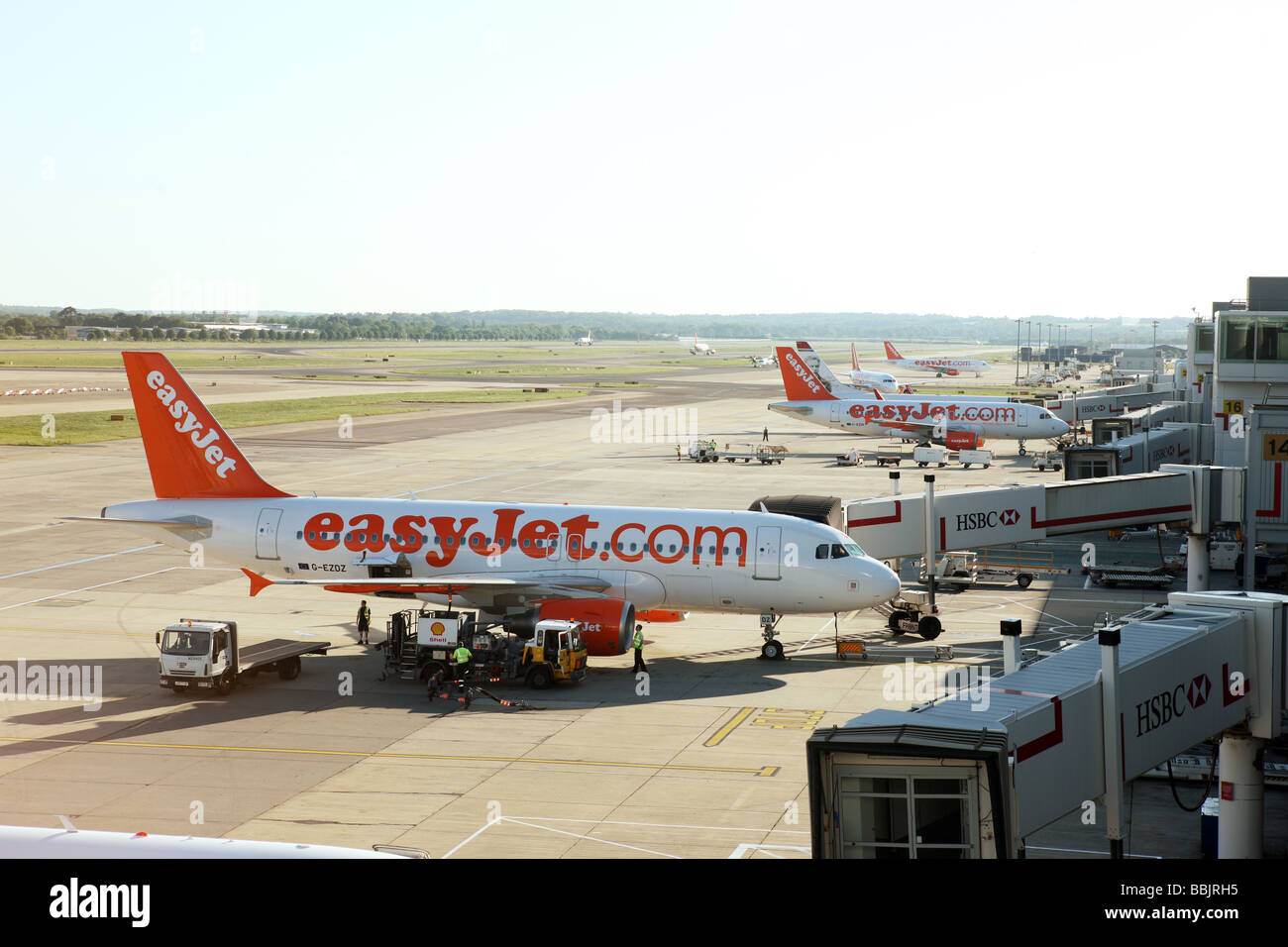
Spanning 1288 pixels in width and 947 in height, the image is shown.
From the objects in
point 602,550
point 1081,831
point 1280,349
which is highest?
point 1280,349

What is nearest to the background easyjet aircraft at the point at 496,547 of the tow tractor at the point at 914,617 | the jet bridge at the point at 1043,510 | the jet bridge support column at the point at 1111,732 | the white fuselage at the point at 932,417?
the jet bridge at the point at 1043,510

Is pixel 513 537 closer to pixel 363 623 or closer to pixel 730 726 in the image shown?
pixel 363 623

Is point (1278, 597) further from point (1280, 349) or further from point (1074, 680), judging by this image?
point (1280, 349)

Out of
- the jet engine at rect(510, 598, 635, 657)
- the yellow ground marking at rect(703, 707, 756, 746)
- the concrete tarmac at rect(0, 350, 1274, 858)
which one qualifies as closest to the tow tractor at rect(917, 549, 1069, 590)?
the concrete tarmac at rect(0, 350, 1274, 858)

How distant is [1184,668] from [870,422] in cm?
9108

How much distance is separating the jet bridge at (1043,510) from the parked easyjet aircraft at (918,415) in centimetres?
6267

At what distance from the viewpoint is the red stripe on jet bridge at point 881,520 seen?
1612 inches

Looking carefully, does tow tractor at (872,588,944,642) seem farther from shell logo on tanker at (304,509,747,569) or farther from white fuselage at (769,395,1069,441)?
white fuselage at (769,395,1069,441)

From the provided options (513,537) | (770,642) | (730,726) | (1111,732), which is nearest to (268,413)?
(513,537)

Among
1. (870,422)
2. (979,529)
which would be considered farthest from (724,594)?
(870,422)

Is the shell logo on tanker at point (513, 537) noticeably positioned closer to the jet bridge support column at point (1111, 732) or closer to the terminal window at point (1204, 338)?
the jet bridge support column at point (1111, 732)

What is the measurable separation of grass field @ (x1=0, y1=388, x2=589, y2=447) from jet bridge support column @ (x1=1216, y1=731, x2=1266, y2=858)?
328ft

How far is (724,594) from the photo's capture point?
40031 millimetres

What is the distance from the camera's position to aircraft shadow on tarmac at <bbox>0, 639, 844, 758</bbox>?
106 feet
